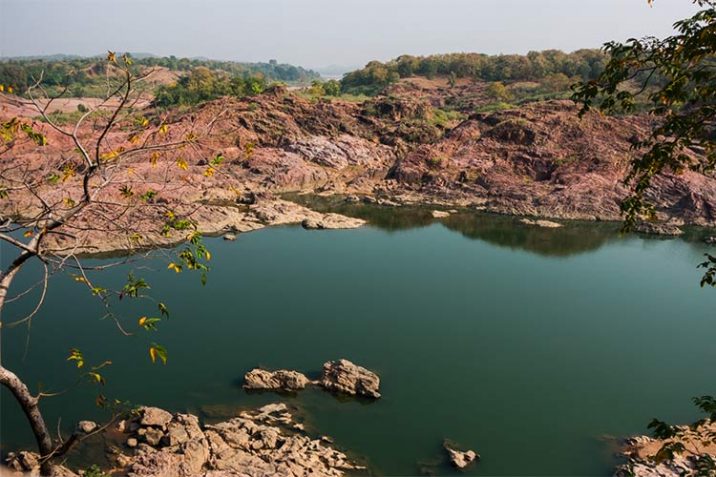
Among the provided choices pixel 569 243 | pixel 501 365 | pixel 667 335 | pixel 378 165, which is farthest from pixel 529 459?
pixel 378 165

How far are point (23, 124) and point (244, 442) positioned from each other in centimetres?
806

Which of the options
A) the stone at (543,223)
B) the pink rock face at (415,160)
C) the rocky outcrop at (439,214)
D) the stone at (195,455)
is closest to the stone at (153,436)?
the stone at (195,455)

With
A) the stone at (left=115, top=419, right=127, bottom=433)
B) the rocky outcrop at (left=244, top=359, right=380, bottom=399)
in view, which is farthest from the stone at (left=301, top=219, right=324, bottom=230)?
the stone at (left=115, top=419, right=127, bottom=433)

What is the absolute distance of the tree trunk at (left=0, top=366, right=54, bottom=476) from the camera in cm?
457

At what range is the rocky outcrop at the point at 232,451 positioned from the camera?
32.2 feet

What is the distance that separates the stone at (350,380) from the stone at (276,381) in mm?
589

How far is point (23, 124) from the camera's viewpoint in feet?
15.7

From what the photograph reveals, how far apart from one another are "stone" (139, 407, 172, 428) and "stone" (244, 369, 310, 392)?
232 cm

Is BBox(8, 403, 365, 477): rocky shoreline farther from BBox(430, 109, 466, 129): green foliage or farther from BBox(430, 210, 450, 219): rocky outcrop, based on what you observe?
BBox(430, 109, 466, 129): green foliage

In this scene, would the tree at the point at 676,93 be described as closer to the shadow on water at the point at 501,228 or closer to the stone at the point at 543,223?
the shadow on water at the point at 501,228

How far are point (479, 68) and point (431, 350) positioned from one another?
62.7m

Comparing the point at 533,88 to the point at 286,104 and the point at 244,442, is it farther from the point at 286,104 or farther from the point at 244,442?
the point at 244,442

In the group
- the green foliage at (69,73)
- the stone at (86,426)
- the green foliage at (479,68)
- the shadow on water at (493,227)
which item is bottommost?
the stone at (86,426)

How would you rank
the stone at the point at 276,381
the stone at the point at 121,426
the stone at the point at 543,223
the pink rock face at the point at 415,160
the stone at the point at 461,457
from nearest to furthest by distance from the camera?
1. the stone at the point at 461,457
2. the stone at the point at 121,426
3. the stone at the point at 276,381
4. the stone at the point at 543,223
5. the pink rock face at the point at 415,160
